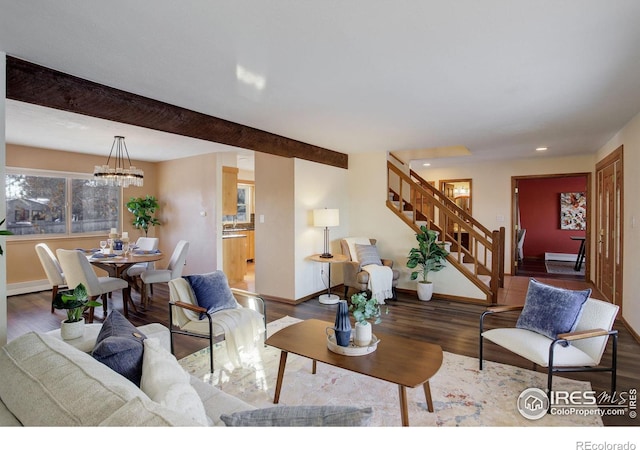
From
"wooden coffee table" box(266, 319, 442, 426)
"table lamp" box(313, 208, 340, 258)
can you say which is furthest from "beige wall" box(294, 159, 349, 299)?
"wooden coffee table" box(266, 319, 442, 426)

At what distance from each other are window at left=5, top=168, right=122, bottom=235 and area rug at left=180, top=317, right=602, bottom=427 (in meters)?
4.76

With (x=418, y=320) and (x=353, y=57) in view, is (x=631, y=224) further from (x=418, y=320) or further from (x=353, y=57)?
(x=353, y=57)

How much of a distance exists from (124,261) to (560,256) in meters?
10.3

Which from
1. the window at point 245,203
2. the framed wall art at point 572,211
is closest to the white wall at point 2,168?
the window at point 245,203

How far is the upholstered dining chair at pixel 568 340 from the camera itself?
233cm

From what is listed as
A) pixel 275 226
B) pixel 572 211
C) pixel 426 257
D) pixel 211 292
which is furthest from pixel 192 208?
pixel 572 211

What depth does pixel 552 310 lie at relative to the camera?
8.55 feet

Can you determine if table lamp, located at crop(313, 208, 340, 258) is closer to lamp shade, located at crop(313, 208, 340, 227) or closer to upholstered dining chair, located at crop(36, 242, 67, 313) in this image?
lamp shade, located at crop(313, 208, 340, 227)

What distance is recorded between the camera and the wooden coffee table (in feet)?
6.47

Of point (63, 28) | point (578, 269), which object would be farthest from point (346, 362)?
point (578, 269)

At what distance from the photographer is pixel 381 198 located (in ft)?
19.6

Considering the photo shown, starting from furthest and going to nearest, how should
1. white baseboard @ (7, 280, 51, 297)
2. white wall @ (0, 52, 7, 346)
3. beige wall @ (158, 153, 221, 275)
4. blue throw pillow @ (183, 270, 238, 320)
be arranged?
beige wall @ (158, 153, 221, 275) < white baseboard @ (7, 280, 51, 297) < blue throw pillow @ (183, 270, 238, 320) < white wall @ (0, 52, 7, 346)

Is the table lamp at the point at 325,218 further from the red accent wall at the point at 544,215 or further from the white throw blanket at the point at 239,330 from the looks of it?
the red accent wall at the point at 544,215
